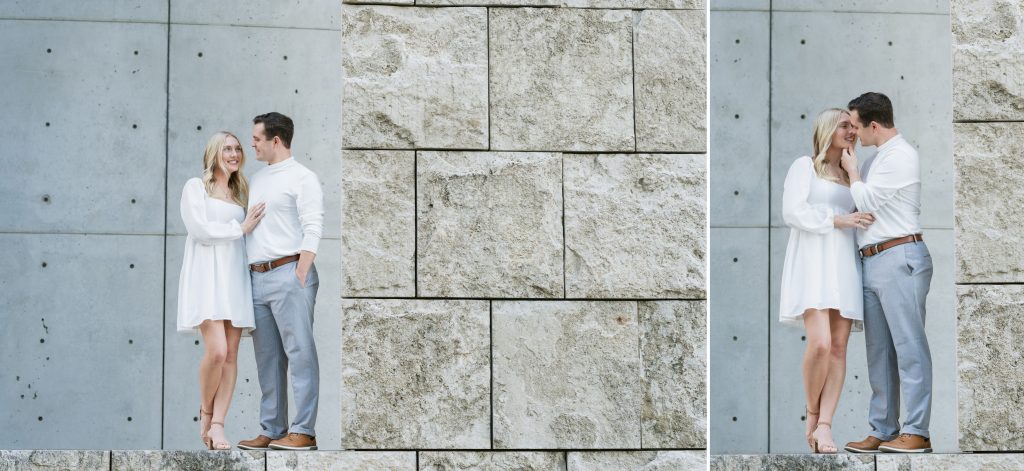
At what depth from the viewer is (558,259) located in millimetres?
6977

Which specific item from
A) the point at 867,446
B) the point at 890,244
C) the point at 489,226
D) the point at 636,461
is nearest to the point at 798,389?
the point at 867,446

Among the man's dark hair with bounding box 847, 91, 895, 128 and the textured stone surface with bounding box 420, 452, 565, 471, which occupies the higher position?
the man's dark hair with bounding box 847, 91, 895, 128

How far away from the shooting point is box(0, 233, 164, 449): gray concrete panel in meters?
10.3

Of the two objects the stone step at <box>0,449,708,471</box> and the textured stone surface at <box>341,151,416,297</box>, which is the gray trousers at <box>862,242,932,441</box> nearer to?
the stone step at <box>0,449,708,471</box>

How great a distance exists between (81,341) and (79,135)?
161cm

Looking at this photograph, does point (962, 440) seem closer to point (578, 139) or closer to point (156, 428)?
point (578, 139)

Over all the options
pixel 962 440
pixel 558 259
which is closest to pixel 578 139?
pixel 558 259

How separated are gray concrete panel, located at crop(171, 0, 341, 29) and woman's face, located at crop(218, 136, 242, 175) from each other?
288 cm

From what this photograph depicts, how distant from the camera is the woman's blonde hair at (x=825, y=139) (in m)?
7.79

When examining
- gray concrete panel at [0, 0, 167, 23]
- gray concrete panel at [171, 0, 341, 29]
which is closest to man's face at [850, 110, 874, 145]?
gray concrete panel at [171, 0, 341, 29]

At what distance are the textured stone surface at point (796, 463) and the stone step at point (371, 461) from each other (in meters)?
0.44

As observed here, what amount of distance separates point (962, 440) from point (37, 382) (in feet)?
22.4

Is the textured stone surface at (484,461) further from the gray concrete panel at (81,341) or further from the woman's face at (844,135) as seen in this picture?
the gray concrete panel at (81,341)

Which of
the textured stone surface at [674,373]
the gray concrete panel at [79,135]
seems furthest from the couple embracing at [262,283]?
the gray concrete panel at [79,135]
